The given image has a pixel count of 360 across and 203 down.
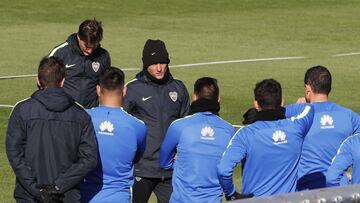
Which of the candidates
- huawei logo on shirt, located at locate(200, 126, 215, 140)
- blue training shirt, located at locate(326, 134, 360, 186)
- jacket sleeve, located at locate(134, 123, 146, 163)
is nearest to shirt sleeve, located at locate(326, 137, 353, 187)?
blue training shirt, located at locate(326, 134, 360, 186)

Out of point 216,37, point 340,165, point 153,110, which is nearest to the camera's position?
point 340,165

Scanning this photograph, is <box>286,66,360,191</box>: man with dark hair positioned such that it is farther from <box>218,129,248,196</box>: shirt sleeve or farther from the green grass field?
the green grass field

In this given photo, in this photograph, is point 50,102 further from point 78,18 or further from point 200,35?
point 78,18

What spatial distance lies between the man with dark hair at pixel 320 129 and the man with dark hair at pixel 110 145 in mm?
1459

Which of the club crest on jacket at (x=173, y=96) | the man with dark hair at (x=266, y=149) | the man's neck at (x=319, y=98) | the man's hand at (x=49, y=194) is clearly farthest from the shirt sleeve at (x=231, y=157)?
the club crest on jacket at (x=173, y=96)

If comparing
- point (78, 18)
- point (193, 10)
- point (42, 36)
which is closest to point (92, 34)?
point (42, 36)

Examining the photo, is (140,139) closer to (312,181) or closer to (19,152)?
(19,152)

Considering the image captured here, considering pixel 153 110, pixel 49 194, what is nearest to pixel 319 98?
pixel 153 110

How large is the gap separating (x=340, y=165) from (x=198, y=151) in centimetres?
118

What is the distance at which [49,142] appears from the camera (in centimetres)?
841

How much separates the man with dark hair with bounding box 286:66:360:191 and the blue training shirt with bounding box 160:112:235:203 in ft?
2.48

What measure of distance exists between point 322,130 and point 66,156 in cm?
242

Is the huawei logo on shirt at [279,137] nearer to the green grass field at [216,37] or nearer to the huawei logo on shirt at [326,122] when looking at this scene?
the huawei logo on shirt at [326,122]

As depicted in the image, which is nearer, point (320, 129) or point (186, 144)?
point (186, 144)
